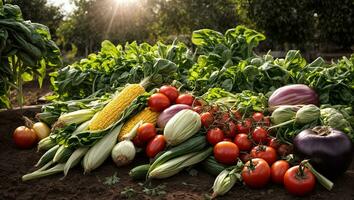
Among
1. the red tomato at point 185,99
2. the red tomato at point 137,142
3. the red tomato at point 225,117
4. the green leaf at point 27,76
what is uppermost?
the red tomato at point 185,99

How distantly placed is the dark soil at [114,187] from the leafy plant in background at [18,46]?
1.79m

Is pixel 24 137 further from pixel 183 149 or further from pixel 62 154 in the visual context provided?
pixel 183 149

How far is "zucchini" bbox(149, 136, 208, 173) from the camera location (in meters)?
4.39

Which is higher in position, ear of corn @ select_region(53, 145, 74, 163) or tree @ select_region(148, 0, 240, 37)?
ear of corn @ select_region(53, 145, 74, 163)

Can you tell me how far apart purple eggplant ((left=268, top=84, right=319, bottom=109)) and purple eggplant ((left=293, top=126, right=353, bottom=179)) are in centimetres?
84

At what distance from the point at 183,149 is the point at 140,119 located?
0.76 metres

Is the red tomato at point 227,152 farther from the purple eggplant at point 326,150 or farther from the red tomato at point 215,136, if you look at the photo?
the purple eggplant at point 326,150

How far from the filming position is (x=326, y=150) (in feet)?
13.3

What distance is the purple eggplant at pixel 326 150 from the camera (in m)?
4.07

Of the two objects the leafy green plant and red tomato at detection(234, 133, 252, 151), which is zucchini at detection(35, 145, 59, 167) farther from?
red tomato at detection(234, 133, 252, 151)

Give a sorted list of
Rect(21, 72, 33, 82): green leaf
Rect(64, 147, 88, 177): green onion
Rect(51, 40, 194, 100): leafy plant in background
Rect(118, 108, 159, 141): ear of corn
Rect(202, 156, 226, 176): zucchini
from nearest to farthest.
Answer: Rect(202, 156, 226, 176): zucchini → Rect(64, 147, 88, 177): green onion → Rect(118, 108, 159, 141): ear of corn → Rect(51, 40, 194, 100): leafy plant in background → Rect(21, 72, 33, 82): green leaf

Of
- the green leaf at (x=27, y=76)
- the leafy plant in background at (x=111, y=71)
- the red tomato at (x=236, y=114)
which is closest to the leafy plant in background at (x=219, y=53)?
the leafy plant in background at (x=111, y=71)

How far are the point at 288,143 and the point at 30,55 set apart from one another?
3.67m

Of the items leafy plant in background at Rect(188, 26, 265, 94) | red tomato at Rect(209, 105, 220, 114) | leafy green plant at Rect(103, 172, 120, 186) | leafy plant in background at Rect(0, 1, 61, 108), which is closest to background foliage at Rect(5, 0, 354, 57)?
leafy plant in background at Rect(0, 1, 61, 108)
